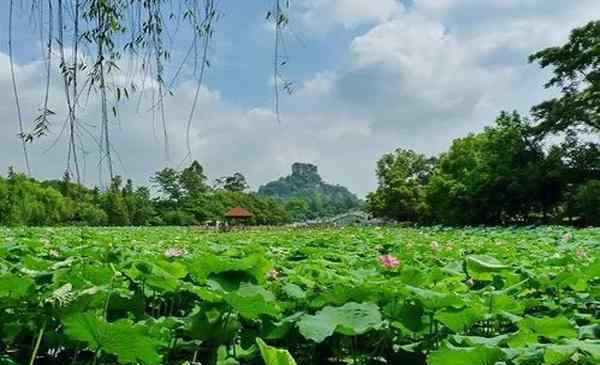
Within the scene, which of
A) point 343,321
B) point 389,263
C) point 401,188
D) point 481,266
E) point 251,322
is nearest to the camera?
point 343,321

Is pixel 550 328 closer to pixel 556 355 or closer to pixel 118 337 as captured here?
pixel 556 355

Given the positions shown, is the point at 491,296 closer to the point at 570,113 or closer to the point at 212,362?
the point at 212,362

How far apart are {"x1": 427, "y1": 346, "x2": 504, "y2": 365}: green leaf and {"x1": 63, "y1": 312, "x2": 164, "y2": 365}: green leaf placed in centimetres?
44

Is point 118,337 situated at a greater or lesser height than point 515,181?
lesser

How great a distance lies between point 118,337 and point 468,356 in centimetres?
55

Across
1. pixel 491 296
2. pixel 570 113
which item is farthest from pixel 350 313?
pixel 570 113

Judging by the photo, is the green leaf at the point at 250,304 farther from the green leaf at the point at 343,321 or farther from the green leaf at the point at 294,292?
the green leaf at the point at 294,292

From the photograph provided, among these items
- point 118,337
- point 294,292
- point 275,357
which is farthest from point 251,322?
point 275,357

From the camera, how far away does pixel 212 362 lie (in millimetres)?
1203

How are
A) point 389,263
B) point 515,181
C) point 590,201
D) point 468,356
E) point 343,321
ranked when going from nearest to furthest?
point 468,356 → point 343,321 → point 389,263 → point 590,201 → point 515,181

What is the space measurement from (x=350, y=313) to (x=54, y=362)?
24.8 inches

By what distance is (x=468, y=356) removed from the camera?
35.9 inches

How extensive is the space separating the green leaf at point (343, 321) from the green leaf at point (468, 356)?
20 centimetres

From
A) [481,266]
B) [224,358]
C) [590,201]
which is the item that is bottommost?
[224,358]
